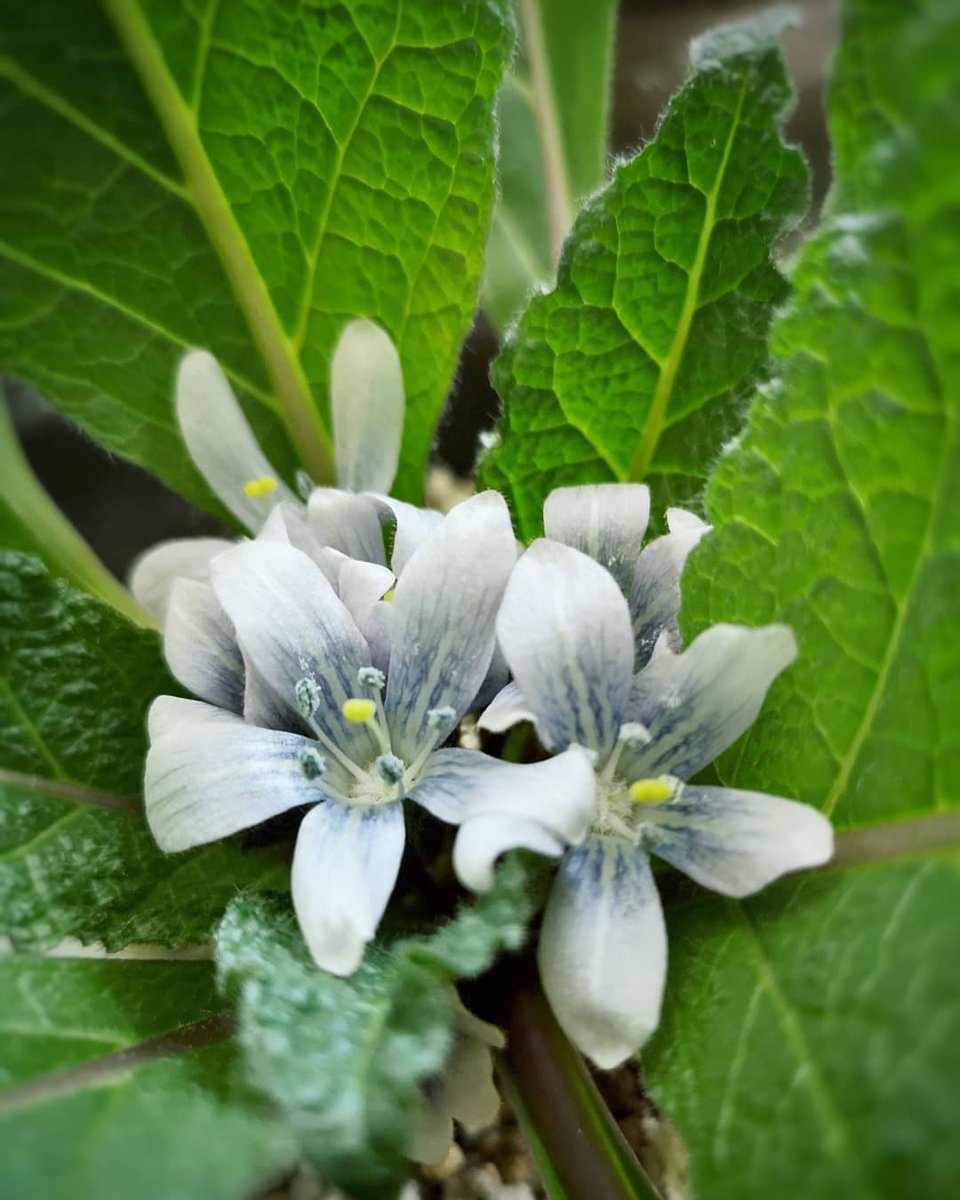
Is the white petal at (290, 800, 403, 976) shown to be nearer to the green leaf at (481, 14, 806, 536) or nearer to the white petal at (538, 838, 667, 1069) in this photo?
the white petal at (538, 838, 667, 1069)

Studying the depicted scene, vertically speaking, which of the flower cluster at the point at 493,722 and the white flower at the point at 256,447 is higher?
the white flower at the point at 256,447

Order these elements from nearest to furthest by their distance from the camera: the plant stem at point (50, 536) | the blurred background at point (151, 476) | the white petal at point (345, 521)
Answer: the white petal at point (345, 521) → the plant stem at point (50, 536) → the blurred background at point (151, 476)

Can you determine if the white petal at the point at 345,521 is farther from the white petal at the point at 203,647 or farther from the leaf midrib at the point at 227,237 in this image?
the leaf midrib at the point at 227,237

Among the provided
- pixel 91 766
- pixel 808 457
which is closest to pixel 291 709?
pixel 91 766

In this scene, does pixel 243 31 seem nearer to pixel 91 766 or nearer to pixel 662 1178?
pixel 91 766

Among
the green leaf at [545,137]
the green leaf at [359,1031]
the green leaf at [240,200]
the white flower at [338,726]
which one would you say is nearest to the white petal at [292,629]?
the white flower at [338,726]

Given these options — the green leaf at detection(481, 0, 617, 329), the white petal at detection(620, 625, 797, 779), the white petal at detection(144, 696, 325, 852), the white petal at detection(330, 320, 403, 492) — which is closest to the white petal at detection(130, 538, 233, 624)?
the white petal at detection(330, 320, 403, 492)

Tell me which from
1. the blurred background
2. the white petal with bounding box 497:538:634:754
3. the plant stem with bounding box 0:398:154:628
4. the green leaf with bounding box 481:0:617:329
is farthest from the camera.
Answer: the blurred background

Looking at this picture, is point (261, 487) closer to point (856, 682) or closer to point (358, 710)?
point (358, 710)

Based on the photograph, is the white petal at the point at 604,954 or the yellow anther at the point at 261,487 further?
the yellow anther at the point at 261,487
